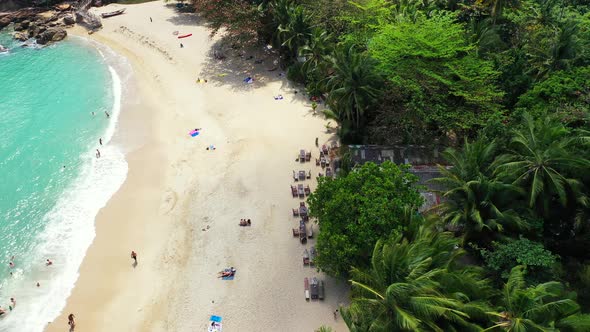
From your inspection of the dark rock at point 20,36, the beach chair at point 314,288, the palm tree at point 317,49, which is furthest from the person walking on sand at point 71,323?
the dark rock at point 20,36

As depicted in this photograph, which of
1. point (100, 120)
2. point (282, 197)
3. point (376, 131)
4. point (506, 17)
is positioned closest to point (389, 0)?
point (506, 17)

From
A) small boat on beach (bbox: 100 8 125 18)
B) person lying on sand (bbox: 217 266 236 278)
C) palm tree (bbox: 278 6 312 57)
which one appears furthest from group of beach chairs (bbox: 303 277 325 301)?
small boat on beach (bbox: 100 8 125 18)

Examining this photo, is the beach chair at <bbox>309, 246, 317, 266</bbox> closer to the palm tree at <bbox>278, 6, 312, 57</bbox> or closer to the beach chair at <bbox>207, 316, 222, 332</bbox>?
the beach chair at <bbox>207, 316, 222, 332</bbox>

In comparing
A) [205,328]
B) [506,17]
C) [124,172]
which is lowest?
[205,328]

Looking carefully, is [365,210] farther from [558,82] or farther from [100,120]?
[100,120]

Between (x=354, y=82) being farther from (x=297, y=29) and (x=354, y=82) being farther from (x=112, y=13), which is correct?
(x=112, y=13)

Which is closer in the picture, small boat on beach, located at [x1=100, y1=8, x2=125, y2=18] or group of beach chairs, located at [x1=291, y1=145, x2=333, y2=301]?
group of beach chairs, located at [x1=291, y1=145, x2=333, y2=301]
